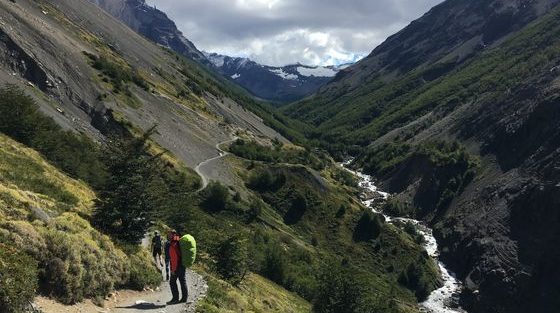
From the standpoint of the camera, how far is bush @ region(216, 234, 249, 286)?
4184 centimetres

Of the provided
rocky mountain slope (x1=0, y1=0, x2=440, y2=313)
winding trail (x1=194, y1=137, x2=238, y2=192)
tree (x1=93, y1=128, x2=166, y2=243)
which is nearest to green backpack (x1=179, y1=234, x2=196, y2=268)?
rocky mountain slope (x1=0, y1=0, x2=440, y2=313)

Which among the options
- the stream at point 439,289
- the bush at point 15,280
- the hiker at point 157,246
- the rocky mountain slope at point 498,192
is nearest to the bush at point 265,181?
the stream at point 439,289

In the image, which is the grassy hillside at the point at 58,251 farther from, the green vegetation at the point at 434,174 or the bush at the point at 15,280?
the green vegetation at the point at 434,174

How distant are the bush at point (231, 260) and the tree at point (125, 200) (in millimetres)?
12283

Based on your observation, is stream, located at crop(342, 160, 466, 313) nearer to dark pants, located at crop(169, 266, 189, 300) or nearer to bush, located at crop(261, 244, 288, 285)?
bush, located at crop(261, 244, 288, 285)

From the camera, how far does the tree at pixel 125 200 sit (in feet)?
93.9

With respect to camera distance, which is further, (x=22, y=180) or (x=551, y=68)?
(x=551, y=68)

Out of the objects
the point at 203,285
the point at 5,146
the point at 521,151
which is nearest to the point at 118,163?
the point at 203,285

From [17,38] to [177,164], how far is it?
3696 centimetres

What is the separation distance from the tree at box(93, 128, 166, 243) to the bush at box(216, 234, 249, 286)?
40.3ft

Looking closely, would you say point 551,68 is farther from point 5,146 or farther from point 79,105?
point 5,146

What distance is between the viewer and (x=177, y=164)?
10444cm

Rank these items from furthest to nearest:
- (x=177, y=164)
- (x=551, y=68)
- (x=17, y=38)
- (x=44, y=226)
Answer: (x=551, y=68) < (x=177, y=164) < (x=17, y=38) < (x=44, y=226)

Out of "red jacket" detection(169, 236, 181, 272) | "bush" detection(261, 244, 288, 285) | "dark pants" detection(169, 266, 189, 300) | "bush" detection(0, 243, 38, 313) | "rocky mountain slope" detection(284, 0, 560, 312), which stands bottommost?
"bush" detection(261, 244, 288, 285)
